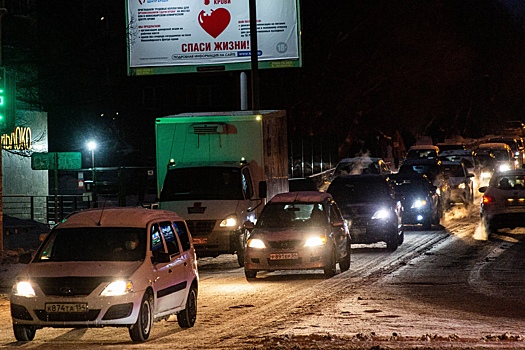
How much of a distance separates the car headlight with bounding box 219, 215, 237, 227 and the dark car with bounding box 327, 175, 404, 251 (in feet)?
10.2

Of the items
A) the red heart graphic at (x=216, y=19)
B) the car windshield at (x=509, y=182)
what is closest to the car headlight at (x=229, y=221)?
the car windshield at (x=509, y=182)

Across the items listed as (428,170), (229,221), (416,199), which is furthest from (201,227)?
(428,170)

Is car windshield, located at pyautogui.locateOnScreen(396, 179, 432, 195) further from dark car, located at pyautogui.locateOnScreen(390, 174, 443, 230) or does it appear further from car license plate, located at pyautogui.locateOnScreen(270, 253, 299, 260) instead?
car license plate, located at pyautogui.locateOnScreen(270, 253, 299, 260)

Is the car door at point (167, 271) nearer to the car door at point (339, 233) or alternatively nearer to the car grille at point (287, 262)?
the car grille at point (287, 262)

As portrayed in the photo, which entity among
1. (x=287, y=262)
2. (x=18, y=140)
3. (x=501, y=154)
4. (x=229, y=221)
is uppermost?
(x=18, y=140)

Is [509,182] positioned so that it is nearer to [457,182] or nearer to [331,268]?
[457,182]

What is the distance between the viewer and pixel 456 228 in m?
30.6

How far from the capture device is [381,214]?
24266mm

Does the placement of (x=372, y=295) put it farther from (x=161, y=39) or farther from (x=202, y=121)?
(x=161, y=39)

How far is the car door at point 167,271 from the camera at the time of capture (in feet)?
41.4

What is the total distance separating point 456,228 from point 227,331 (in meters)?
18.8

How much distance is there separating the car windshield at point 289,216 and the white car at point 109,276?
602 centimetres

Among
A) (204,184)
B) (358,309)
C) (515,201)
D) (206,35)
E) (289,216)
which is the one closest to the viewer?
(358,309)

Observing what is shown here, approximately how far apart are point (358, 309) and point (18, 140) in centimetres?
2177
